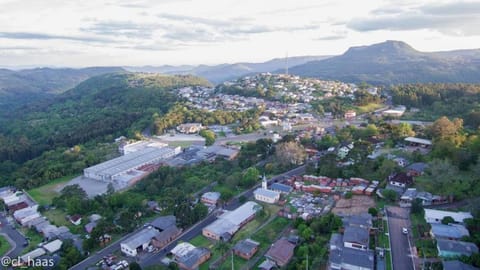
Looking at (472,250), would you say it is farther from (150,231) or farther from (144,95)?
(144,95)

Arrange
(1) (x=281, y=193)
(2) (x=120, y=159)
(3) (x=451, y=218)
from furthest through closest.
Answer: (2) (x=120, y=159), (1) (x=281, y=193), (3) (x=451, y=218)

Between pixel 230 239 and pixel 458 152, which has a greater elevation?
pixel 458 152

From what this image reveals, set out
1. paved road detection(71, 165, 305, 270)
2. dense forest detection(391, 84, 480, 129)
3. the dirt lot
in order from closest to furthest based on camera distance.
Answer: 1. paved road detection(71, 165, 305, 270)
2. the dirt lot
3. dense forest detection(391, 84, 480, 129)

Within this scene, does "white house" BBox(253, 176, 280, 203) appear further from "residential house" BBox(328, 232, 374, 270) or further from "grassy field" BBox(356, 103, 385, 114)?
"grassy field" BBox(356, 103, 385, 114)

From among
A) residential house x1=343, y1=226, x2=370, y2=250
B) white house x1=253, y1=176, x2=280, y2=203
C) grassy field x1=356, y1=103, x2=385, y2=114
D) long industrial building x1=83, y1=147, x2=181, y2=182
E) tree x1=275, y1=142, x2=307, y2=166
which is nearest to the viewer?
residential house x1=343, y1=226, x2=370, y2=250

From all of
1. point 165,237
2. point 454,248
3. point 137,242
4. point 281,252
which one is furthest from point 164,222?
point 454,248

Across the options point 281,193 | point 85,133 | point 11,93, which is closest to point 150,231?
point 281,193

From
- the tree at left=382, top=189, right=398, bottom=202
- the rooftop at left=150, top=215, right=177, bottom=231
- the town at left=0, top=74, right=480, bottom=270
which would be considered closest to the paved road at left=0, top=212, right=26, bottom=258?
the town at left=0, top=74, right=480, bottom=270
